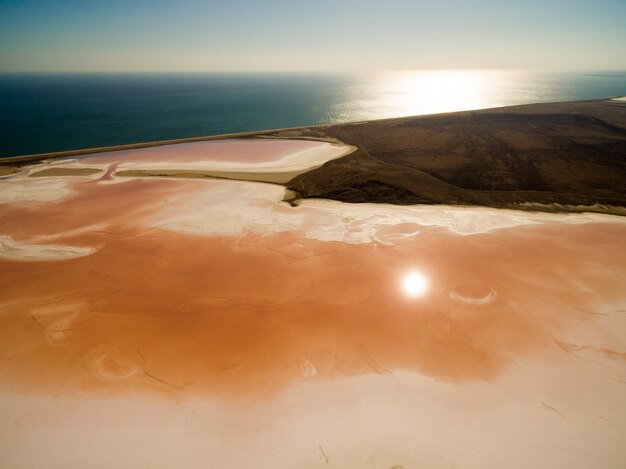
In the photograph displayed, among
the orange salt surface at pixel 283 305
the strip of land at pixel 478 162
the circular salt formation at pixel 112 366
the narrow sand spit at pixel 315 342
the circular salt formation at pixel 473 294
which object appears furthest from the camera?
the strip of land at pixel 478 162

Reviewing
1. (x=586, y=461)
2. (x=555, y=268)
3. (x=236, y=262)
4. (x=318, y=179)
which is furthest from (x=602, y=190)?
(x=236, y=262)

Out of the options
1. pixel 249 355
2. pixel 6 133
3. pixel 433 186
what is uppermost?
pixel 6 133

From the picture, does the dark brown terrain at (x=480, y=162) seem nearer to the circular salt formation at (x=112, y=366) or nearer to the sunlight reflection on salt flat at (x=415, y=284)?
the sunlight reflection on salt flat at (x=415, y=284)

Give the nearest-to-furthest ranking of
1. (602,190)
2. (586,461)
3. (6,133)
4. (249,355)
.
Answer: (586,461) → (249,355) → (602,190) → (6,133)

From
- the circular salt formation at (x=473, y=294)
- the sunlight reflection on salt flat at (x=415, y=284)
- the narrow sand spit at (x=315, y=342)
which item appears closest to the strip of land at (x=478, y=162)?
the narrow sand spit at (x=315, y=342)

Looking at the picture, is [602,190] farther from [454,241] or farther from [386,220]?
[386,220]

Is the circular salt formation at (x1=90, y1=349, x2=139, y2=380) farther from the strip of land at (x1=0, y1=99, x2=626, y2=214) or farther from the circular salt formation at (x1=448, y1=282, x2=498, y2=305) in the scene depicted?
the strip of land at (x1=0, y1=99, x2=626, y2=214)
